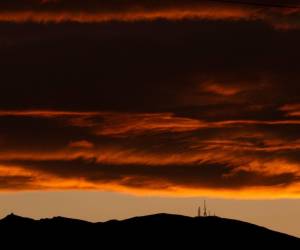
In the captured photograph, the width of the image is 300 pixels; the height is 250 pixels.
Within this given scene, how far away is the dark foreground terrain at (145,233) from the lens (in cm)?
14712

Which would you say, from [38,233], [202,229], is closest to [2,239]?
[38,233]

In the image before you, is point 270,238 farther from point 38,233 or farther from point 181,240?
point 38,233

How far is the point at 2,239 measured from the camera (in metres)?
144

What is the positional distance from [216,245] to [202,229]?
4658 mm

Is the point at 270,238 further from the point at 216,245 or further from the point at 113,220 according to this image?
the point at 113,220

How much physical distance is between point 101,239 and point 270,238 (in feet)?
82.1

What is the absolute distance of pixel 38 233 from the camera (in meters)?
150

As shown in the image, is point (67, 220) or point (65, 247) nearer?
point (65, 247)

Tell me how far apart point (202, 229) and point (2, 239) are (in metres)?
28.9

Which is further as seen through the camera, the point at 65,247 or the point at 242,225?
the point at 242,225

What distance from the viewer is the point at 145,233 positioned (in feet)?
495

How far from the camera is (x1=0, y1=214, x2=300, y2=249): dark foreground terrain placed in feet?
483

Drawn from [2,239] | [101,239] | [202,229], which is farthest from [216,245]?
Answer: [2,239]

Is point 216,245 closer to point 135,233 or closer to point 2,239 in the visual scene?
point 135,233
